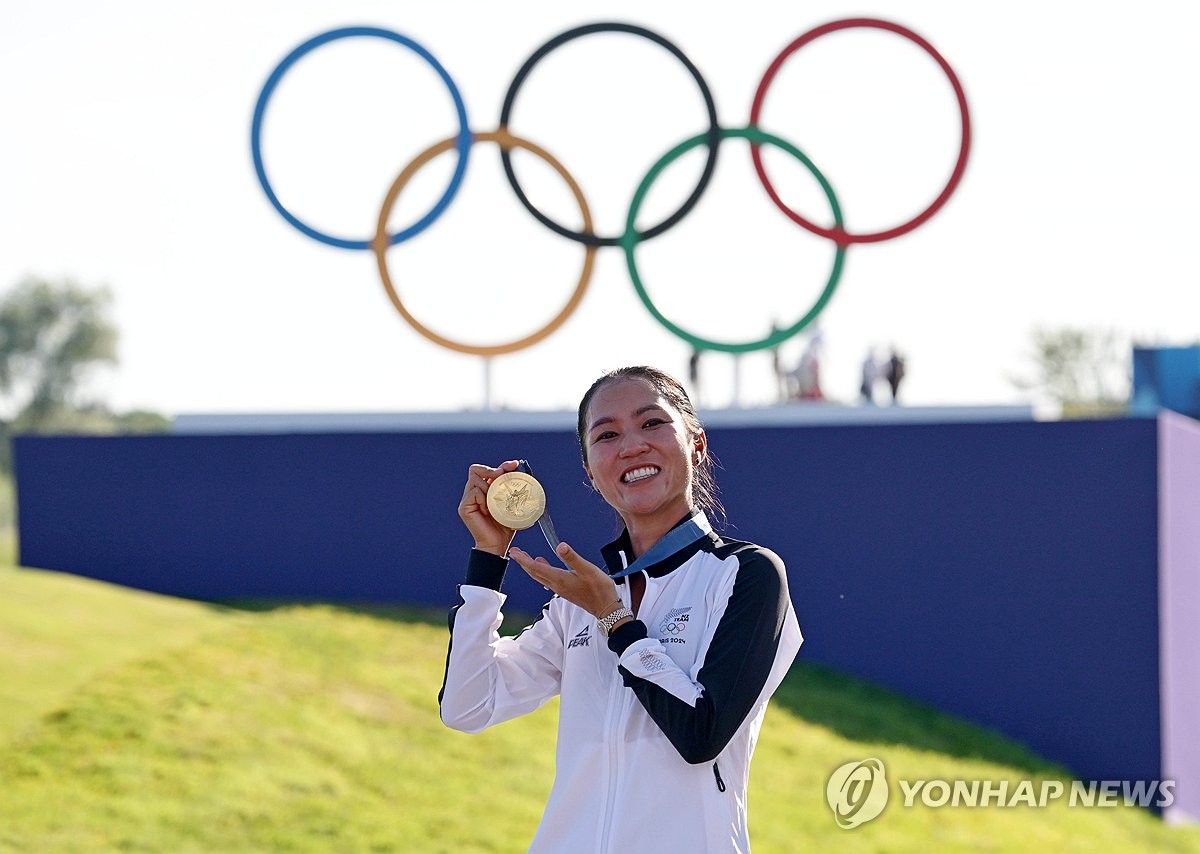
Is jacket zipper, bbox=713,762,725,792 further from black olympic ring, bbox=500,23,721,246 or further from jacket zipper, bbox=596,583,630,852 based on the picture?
black olympic ring, bbox=500,23,721,246

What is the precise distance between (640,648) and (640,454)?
409 millimetres

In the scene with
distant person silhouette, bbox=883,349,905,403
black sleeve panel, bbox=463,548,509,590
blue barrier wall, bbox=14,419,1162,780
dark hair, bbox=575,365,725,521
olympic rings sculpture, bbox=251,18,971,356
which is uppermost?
olympic rings sculpture, bbox=251,18,971,356

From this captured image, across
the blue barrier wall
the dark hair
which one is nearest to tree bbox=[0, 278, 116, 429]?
the blue barrier wall

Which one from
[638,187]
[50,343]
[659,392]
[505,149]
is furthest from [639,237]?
[50,343]

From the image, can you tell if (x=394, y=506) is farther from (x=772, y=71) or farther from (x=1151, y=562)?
(x=1151, y=562)

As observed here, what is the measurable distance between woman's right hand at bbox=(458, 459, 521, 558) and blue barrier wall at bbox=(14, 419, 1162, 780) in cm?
941

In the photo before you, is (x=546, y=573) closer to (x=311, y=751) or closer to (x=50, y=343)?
(x=311, y=751)

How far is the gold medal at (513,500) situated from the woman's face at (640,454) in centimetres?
13

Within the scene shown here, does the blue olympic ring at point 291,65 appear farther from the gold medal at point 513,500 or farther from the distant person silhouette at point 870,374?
the gold medal at point 513,500

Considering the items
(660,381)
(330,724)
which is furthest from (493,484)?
(330,724)

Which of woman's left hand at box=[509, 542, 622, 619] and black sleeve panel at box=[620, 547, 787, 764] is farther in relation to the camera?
woman's left hand at box=[509, 542, 622, 619]

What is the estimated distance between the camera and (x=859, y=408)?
1307 centimetres

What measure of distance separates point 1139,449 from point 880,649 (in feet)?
8.08

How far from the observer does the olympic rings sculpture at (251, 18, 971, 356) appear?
12.2m
